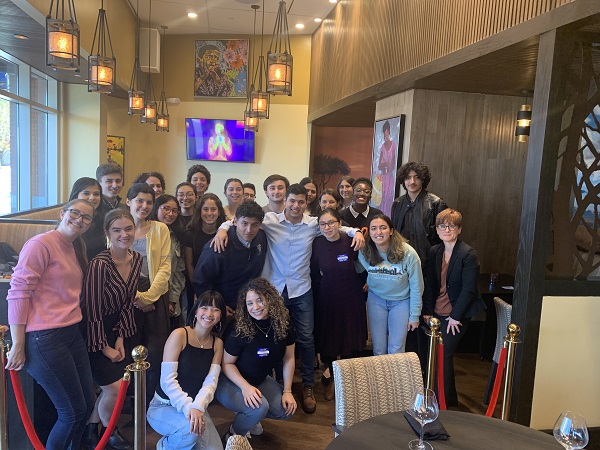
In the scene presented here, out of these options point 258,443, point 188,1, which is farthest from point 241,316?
point 188,1

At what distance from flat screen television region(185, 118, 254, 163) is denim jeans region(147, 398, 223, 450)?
26.6ft

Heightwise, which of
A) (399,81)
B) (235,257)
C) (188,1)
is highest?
(188,1)

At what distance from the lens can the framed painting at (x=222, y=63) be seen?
10297 mm

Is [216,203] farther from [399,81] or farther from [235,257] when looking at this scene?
[399,81]

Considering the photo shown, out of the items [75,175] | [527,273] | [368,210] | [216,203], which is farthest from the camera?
[75,175]

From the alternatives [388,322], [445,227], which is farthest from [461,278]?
[388,322]

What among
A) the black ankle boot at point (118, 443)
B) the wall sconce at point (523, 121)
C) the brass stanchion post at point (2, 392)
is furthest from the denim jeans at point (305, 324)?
the wall sconce at point (523, 121)

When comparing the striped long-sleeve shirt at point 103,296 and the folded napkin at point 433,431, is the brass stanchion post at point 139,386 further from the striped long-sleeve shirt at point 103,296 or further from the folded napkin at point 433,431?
the folded napkin at point 433,431

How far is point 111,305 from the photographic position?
270 cm

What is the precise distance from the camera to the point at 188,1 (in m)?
8.16

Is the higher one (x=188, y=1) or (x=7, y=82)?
(x=188, y=1)

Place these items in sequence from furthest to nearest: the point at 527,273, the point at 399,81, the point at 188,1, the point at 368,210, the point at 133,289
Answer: the point at 188,1
the point at 399,81
the point at 368,210
the point at 527,273
the point at 133,289

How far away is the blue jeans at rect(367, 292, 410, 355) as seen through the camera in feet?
11.4

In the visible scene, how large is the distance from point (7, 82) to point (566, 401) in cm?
779
